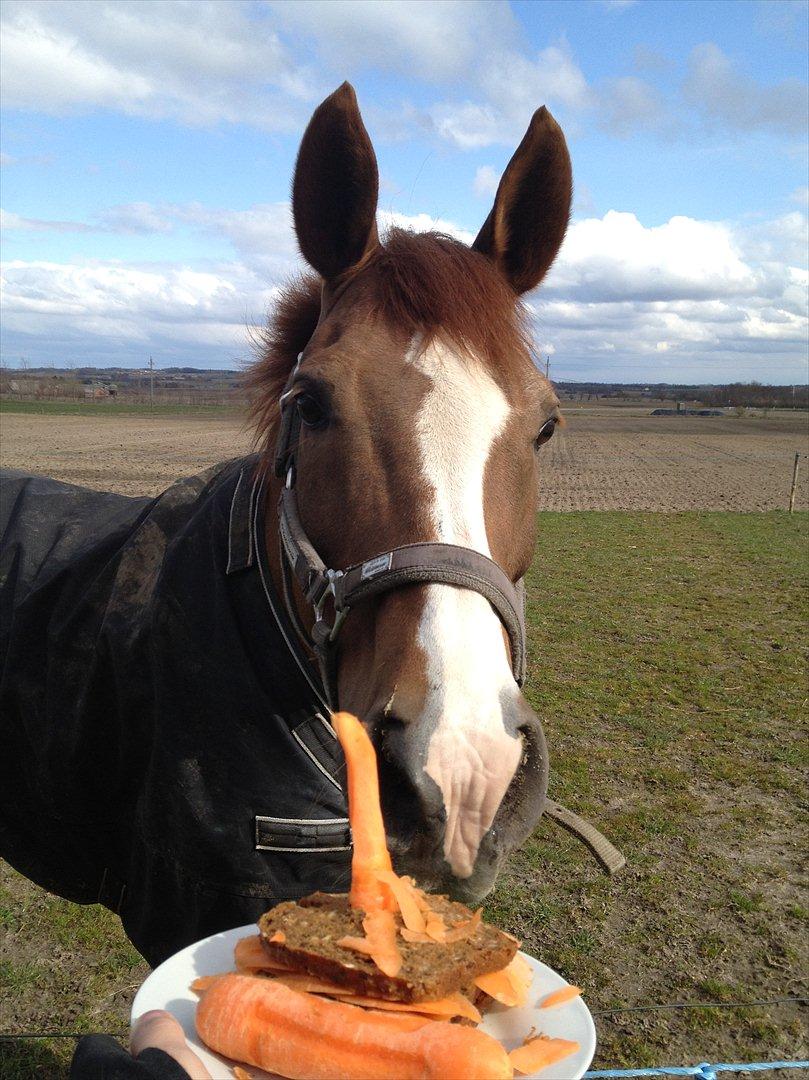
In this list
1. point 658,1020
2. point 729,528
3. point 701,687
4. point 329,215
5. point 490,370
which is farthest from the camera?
point 729,528

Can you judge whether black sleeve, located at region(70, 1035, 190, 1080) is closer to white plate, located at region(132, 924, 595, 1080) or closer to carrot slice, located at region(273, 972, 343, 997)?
white plate, located at region(132, 924, 595, 1080)

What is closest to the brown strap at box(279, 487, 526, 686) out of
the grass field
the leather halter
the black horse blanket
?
the leather halter

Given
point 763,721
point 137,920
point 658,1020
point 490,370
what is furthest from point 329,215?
point 763,721

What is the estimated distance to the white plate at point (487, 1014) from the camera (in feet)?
4.44

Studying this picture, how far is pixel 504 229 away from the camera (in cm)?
271

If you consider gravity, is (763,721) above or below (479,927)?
below

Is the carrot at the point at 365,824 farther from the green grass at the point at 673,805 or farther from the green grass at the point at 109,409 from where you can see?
the green grass at the point at 109,409

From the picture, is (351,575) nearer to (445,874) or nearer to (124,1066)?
(445,874)

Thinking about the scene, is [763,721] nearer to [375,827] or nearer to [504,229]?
[504,229]

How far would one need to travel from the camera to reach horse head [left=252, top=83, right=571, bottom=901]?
1.61 metres

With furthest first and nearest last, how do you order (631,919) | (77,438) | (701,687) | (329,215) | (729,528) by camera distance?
(77,438)
(729,528)
(701,687)
(631,919)
(329,215)

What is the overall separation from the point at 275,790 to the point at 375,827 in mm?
862

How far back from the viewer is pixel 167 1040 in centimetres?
132

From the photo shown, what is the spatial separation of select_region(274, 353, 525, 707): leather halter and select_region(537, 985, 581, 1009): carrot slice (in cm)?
69
